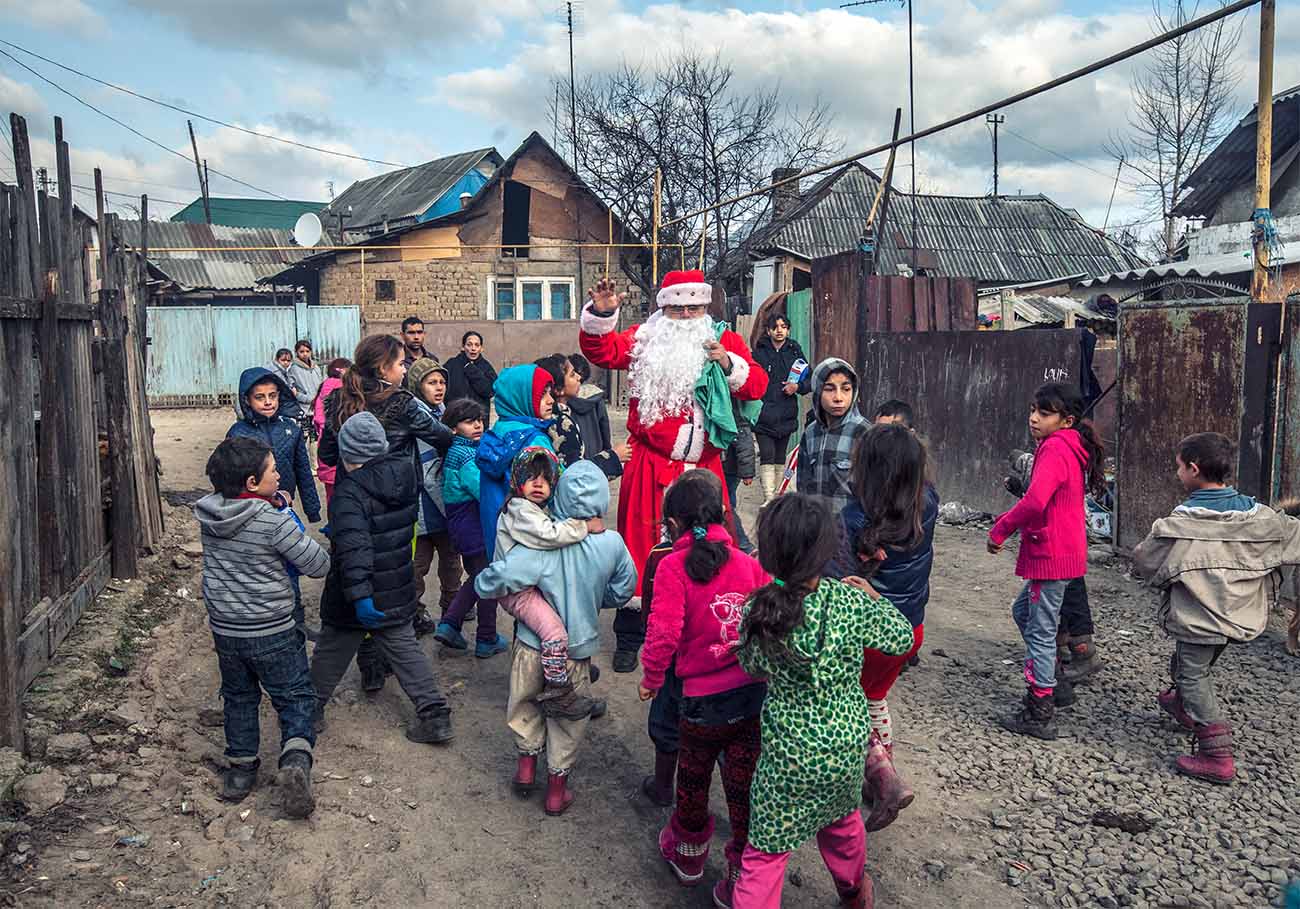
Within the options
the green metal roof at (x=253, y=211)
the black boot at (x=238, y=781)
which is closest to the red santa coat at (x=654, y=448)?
the black boot at (x=238, y=781)

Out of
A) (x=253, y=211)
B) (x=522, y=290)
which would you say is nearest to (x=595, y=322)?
(x=522, y=290)

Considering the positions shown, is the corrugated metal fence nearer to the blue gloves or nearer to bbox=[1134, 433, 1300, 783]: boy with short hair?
the blue gloves

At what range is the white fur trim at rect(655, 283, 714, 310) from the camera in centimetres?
522

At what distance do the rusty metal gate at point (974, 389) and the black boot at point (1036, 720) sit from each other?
3.99 meters

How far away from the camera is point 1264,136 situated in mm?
5668

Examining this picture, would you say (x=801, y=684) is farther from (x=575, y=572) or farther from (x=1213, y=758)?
(x=1213, y=758)

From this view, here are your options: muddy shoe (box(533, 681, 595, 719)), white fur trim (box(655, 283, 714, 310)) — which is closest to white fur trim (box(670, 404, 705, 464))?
white fur trim (box(655, 283, 714, 310))

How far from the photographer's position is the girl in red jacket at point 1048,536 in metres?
4.21

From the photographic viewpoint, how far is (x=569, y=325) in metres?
20.6

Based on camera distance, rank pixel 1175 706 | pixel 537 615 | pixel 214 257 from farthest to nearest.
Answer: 1. pixel 214 257
2. pixel 1175 706
3. pixel 537 615

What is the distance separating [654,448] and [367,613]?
71.1 inches

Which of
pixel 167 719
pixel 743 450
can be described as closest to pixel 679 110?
pixel 743 450

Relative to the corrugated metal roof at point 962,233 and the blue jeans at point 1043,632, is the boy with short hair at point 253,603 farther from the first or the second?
the corrugated metal roof at point 962,233

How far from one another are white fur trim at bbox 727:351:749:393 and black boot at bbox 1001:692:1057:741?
2.08 m
